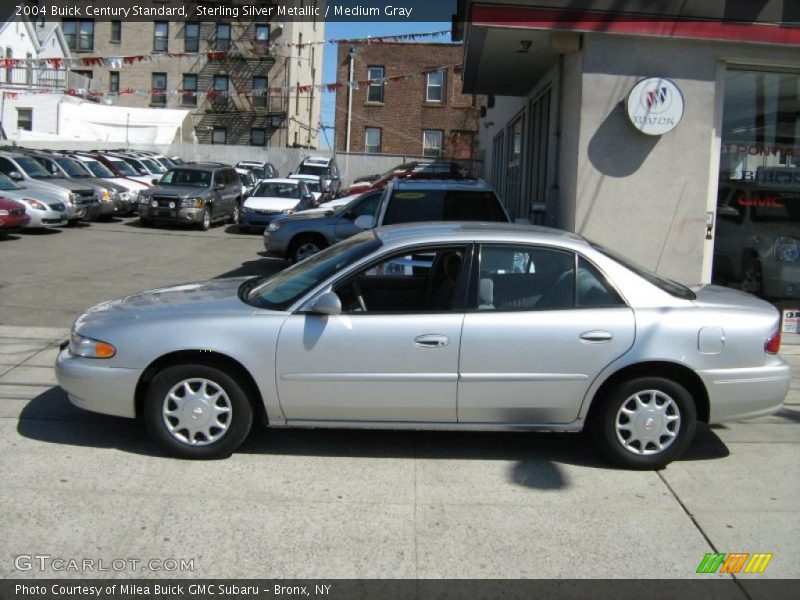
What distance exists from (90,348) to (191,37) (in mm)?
45281

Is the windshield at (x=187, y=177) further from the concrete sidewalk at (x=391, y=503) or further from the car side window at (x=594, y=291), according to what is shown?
the car side window at (x=594, y=291)

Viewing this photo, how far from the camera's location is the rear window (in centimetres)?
1024

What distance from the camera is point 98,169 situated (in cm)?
2616

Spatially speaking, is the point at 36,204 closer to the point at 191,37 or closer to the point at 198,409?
the point at 198,409

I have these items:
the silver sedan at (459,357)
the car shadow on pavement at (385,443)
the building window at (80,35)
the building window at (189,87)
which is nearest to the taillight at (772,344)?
the silver sedan at (459,357)

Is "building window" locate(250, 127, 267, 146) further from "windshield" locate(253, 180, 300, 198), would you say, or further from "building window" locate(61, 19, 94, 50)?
"windshield" locate(253, 180, 300, 198)

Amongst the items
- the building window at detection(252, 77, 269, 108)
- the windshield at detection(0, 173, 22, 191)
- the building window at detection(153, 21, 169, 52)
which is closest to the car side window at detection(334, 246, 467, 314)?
the windshield at detection(0, 173, 22, 191)

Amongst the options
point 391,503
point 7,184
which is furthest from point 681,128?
point 7,184

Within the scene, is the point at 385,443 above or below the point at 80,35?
below

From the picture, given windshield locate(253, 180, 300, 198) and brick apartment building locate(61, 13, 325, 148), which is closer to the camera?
windshield locate(253, 180, 300, 198)

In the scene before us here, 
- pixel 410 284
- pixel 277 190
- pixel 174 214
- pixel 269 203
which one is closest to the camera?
pixel 410 284

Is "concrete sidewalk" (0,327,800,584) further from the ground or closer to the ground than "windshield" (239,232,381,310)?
closer to the ground

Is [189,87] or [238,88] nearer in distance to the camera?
[238,88]

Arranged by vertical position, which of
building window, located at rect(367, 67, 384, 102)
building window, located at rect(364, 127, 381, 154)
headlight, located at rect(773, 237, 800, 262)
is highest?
building window, located at rect(367, 67, 384, 102)
